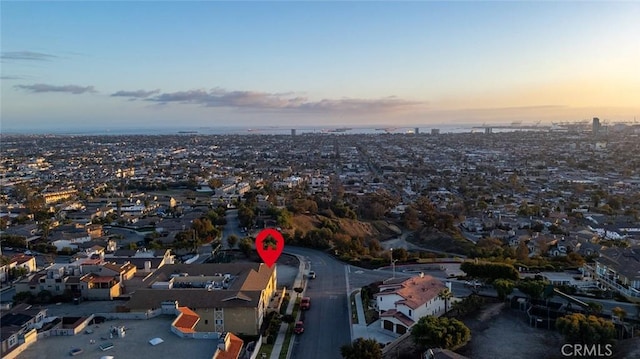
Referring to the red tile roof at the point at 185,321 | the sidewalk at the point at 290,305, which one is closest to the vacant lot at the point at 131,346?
the red tile roof at the point at 185,321

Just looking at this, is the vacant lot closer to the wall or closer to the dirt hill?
the wall

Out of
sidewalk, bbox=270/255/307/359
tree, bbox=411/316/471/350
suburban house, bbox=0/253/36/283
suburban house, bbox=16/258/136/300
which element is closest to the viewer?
tree, bbox=411/316/471/350

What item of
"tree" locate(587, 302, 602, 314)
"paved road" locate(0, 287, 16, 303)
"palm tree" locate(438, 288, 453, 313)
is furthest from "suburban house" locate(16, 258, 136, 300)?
"tree" locate(587, 302, 602, 314)

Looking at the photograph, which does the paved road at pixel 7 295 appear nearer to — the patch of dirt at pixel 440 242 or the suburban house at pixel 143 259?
the suburban house at pixel 143 259

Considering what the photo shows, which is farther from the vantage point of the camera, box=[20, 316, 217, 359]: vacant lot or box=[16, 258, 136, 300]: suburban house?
box=[16, 258, 136, 300]: suburban house

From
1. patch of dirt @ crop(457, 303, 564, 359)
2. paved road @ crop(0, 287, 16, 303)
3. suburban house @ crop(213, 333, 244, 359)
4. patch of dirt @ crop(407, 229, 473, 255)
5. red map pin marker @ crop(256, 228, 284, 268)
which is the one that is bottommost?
patch of dirt @ crop(407, 229, 473, 255)

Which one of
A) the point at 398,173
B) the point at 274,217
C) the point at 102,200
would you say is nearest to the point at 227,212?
the point at 274,217

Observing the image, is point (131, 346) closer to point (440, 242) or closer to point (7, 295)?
point (7, 295)
